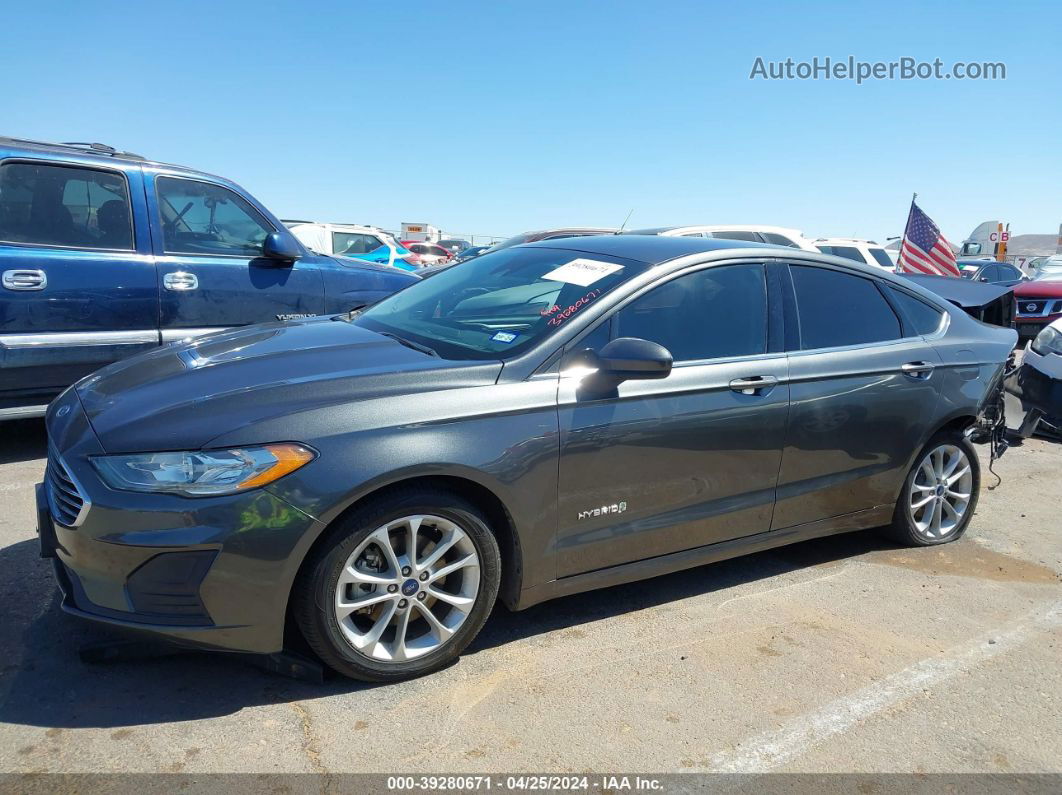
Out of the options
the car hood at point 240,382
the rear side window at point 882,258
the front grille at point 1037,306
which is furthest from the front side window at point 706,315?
the rear side window at point 882,258

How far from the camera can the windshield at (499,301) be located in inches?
129

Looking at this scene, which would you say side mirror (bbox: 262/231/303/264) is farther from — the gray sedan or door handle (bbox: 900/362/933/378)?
door handle (bbox: 900/362/933/378)

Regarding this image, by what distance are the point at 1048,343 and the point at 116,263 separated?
6.74m

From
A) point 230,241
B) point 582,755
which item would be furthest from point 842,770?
point 230,241

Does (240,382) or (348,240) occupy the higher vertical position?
(348,240)

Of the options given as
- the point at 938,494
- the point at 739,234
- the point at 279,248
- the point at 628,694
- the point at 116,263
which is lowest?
the point at 628,694

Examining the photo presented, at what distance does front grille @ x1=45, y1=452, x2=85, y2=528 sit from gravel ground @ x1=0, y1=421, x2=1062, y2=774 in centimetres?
39

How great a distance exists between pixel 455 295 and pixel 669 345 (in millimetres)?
1102

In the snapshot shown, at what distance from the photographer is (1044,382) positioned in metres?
6.07

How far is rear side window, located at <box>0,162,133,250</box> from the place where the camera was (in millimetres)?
4988

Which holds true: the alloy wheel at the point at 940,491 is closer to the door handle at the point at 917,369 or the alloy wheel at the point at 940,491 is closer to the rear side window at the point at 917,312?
the door handle at the point at 917,369

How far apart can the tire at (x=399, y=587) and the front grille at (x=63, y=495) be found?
0.73 m

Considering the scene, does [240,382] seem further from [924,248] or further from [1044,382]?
[924,248]

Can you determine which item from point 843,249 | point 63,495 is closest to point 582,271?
point 63,495
